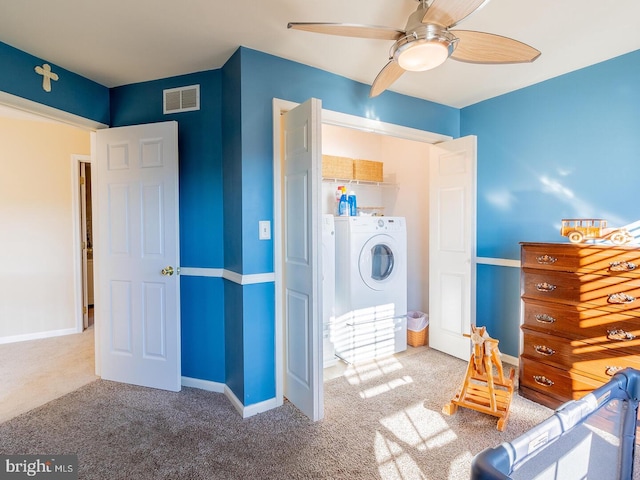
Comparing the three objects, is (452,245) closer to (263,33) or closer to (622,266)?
(622,266)

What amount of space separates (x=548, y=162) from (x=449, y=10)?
1.85 meters

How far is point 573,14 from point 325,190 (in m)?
2.37

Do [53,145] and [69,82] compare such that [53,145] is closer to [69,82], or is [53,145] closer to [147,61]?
[69,82]

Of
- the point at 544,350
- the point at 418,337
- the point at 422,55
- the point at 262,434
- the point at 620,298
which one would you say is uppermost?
the point at 422,55

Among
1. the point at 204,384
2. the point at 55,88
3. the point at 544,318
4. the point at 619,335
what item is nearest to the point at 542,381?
the point at 544,318

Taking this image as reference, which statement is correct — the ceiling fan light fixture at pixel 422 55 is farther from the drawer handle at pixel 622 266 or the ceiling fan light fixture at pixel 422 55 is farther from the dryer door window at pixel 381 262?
the dryer door window at pixel 381 262

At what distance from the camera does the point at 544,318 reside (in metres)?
2.21

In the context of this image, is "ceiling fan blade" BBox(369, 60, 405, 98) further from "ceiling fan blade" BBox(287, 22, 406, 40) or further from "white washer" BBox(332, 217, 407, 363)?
"white washer" BBox(332, 217, 407, 363)

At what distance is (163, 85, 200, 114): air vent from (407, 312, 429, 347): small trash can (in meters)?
2.80

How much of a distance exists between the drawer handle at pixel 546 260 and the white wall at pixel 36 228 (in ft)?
15.0

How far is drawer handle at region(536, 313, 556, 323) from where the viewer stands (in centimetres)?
217

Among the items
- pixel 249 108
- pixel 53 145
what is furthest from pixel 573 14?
pixel 53 145

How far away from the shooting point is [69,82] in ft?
7.84

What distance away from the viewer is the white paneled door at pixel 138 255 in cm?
245
